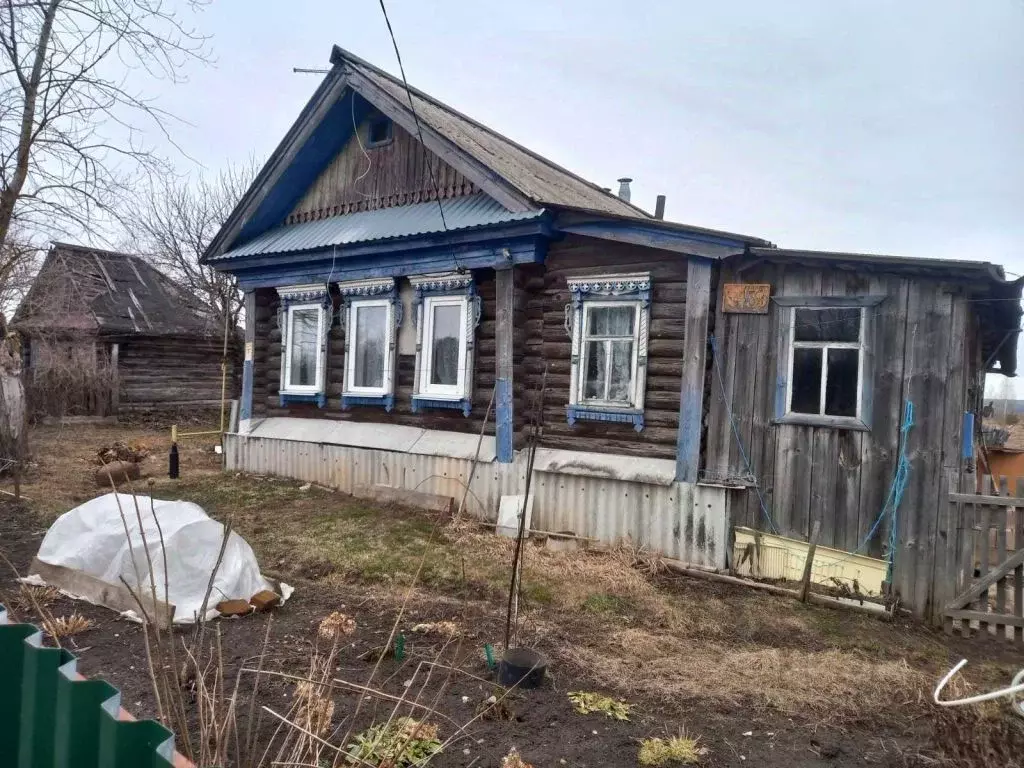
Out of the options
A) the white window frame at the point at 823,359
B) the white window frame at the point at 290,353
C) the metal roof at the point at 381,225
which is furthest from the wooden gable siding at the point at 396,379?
the white window frame at the point at 823,359

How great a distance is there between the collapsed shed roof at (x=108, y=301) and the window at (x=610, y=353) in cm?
1399

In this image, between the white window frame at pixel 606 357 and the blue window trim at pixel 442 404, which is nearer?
the white window frame at pixel 606 357

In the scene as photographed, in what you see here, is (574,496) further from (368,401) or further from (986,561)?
(986,561)

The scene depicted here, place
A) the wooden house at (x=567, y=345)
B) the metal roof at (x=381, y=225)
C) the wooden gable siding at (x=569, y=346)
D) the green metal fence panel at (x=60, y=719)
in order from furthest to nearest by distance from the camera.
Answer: the metal roof at (x=381, y=225) < the wooden gable siding at (x=569, y=346) < the wooden house at (x=567, y=345) < the green metal fence panel at (x=60, y=719)

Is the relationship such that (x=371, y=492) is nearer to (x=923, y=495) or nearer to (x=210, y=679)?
(x=210, y=679)

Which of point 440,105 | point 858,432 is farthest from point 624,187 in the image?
point 858,432

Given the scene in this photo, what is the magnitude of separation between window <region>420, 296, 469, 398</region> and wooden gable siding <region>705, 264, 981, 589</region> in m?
3.46

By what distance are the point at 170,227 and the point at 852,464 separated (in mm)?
27493

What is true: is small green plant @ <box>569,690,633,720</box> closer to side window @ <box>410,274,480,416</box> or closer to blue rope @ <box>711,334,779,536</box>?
blue rope @ <box>711,334,779,536</box>

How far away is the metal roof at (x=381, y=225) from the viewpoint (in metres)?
8.64

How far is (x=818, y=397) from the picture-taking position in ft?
21.9

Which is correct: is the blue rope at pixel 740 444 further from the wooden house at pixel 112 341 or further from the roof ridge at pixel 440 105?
the wooden house at pixel 112 341

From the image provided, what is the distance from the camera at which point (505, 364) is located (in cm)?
857

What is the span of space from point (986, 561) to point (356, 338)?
829cm
